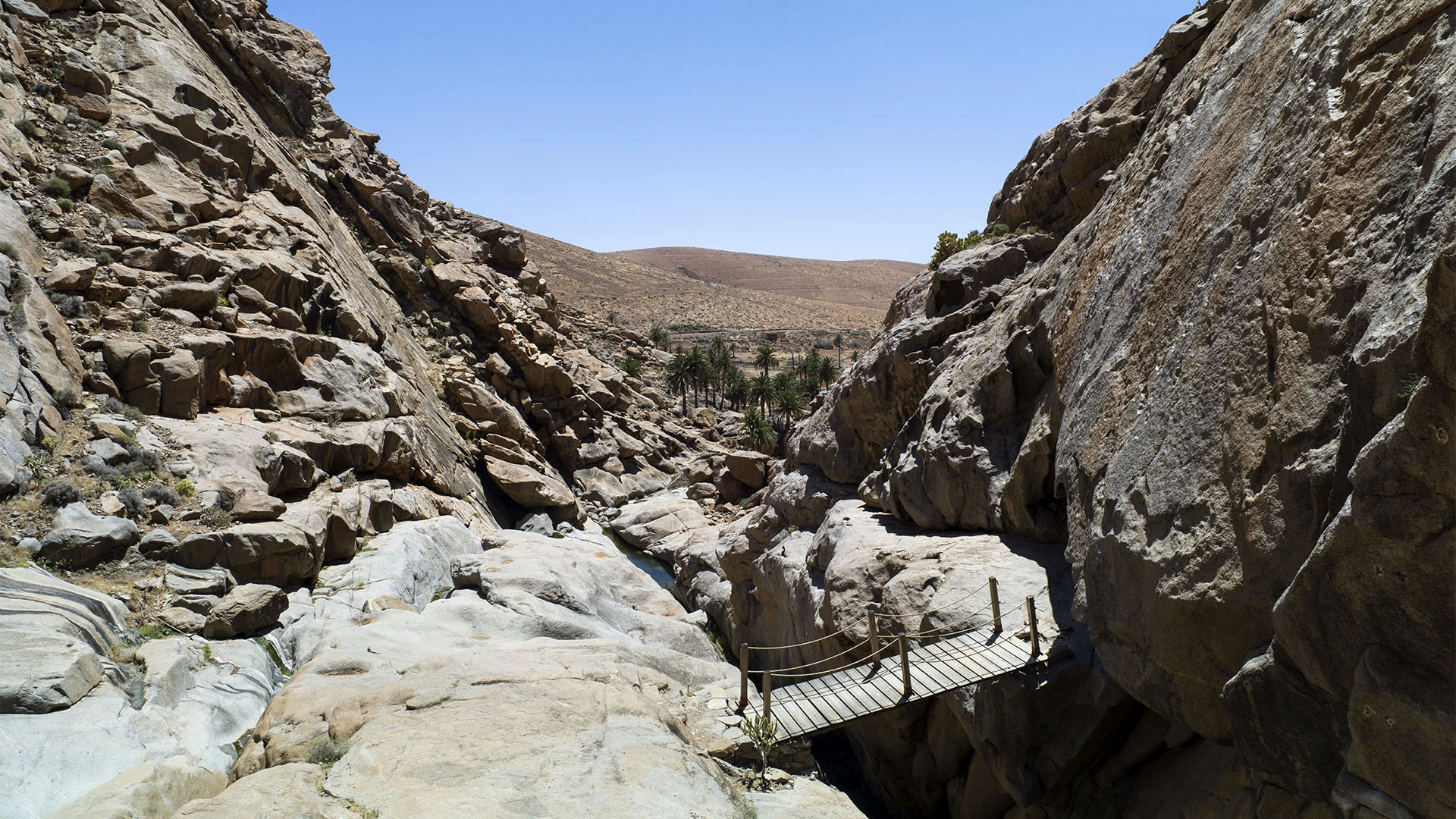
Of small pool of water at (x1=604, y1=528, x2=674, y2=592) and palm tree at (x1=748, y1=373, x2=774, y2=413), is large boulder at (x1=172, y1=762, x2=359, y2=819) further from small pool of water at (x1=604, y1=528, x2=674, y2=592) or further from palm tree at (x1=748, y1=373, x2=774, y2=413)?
palm tree at (x1=748, y1=373, x2=774, y2=413)

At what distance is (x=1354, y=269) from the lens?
675 cm

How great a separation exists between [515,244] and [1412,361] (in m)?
54.5

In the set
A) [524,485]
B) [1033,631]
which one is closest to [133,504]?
[1033,631]

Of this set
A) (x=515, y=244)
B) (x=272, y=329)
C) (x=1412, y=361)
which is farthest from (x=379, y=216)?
(x=1412, y=361)

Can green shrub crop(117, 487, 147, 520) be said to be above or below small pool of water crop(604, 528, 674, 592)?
above

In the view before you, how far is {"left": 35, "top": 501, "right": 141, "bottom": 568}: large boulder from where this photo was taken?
43.9 ft

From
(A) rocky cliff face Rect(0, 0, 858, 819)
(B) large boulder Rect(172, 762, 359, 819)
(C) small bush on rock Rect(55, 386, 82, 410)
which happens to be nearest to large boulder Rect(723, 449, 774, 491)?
(A) rocky cliff face Rect(0, 0, 858, 819)

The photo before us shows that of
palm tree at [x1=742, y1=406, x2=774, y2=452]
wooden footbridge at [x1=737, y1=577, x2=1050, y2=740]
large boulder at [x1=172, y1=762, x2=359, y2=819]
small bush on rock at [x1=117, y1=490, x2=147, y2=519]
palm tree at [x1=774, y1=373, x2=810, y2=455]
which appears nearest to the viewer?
large boulder at [x1=172, y1=762, x2=359, y2=819]

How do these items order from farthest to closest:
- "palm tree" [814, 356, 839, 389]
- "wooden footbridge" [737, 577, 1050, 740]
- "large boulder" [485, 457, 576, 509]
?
"palm tree" [814, 356, 839, 389] < "large boulder" [485, 457, 576, 509] < "wooden footbridge" [737, 577, 1050, 740]

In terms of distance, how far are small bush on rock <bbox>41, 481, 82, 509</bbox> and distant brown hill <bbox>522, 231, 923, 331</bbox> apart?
86.1m

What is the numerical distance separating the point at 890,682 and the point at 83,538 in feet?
46.9

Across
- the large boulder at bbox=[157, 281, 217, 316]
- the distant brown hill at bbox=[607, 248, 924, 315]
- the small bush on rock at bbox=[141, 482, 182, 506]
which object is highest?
the distant brown hill at bbox=[607, 248, 924, 315]

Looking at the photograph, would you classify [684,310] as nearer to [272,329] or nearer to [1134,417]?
[272,329]

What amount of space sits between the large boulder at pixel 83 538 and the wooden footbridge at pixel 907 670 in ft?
38.7
